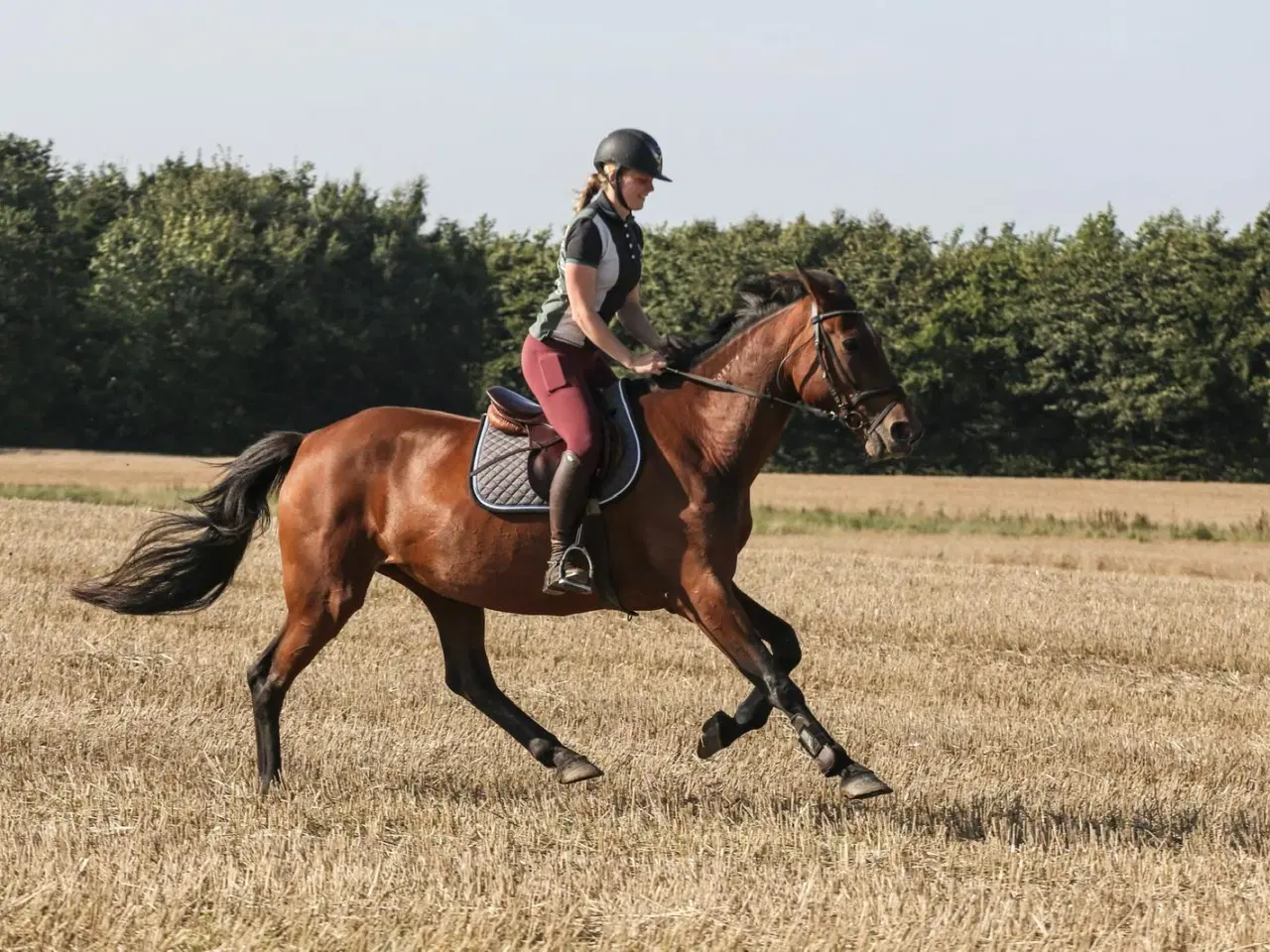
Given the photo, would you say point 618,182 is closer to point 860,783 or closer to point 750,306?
point 750,306

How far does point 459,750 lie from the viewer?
29.2 feet

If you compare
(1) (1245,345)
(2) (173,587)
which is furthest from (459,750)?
(1) (1245,345)

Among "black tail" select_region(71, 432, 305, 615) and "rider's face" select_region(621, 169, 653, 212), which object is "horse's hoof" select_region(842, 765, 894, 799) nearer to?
"rider's face" select_region(621, 169, 653, 212)

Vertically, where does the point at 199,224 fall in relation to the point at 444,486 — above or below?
above

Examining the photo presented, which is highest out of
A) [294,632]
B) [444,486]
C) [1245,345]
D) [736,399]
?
[1245,345]

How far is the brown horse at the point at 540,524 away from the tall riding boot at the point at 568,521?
17 cm

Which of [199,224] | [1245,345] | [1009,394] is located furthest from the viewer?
[199,224]

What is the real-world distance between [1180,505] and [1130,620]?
19605 millimetres

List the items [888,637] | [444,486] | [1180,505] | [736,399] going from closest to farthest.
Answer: [736,399] → [444,486] → [888,637] → [1180,505]

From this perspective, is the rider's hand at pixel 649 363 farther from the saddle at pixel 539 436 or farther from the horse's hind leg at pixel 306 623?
the horse's hind leg at pixel 306 623

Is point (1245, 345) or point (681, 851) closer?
point (681, 851)

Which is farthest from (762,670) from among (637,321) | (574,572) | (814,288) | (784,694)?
(637,321)

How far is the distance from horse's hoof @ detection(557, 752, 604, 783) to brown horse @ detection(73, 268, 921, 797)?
1 cm

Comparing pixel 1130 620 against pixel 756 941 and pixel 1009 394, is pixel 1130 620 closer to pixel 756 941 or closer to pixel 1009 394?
pixel 756 941
